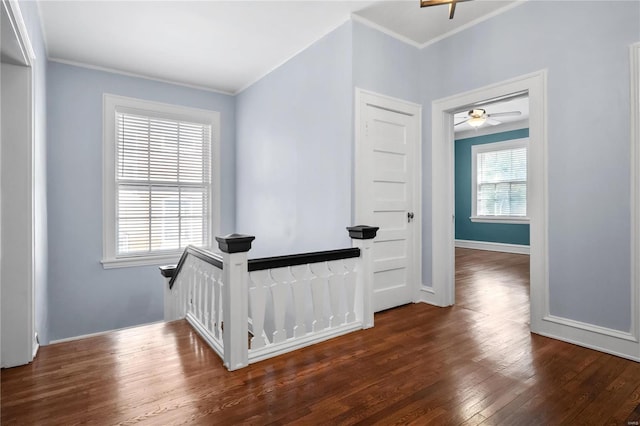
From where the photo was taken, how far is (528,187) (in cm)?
288

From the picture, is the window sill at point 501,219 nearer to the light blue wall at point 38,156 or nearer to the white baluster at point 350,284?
the white baluster at point 350,284

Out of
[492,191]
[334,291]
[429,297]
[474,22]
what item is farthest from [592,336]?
[492,191]

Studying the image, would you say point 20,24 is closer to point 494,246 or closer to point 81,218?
point 81,218

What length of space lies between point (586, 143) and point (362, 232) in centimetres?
176

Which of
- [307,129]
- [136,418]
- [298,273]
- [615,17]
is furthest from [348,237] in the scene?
[615,17]

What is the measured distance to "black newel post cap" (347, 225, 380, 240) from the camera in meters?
2.82

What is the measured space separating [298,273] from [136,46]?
3208 millimetres

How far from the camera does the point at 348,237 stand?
10.3ft

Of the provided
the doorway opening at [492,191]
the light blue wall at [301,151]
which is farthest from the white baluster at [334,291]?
the doorway opening at [492,191]

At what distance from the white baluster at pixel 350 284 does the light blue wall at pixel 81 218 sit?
10.4 feet

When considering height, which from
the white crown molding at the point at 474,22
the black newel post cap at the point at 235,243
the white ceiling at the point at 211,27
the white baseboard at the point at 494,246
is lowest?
the white baseboard at the point at 494,246

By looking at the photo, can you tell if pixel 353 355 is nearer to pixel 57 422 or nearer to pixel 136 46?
pixel 57 422

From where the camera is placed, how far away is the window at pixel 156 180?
175 inches

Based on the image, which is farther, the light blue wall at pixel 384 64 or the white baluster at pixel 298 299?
the light blue wall at pixel 384 64
